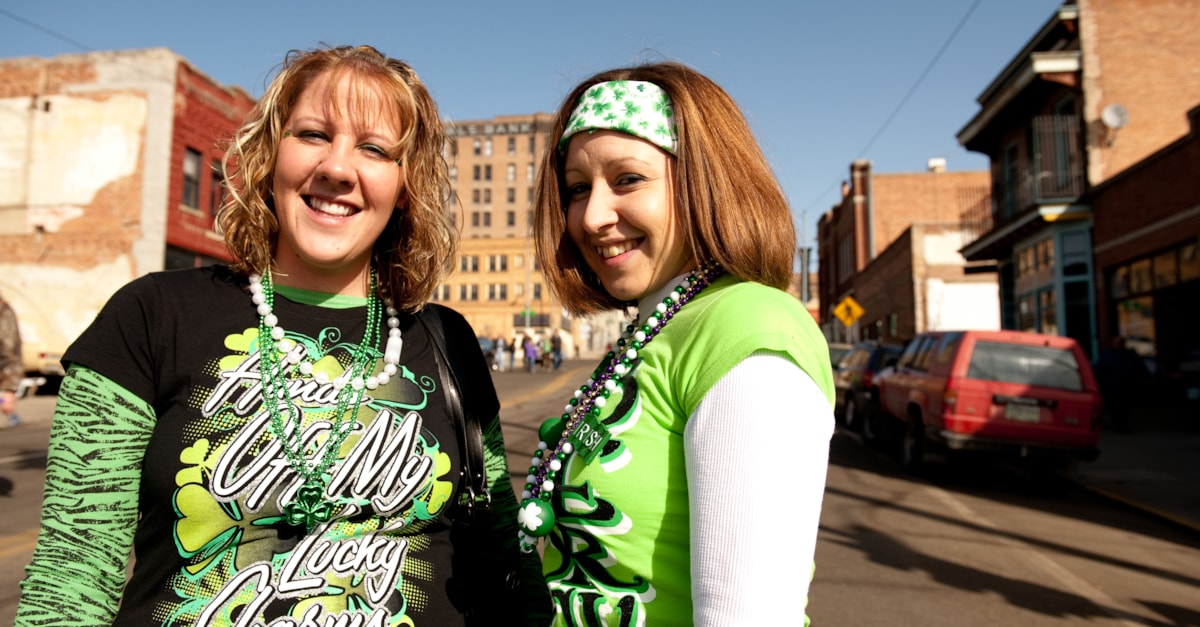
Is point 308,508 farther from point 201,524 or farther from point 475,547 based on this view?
point 475,547

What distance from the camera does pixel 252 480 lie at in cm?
162

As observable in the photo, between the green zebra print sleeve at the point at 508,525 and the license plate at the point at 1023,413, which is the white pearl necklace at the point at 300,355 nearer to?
the green zebra print sleeve at the point at 508,525

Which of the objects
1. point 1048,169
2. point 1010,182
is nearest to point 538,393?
point 1048,169

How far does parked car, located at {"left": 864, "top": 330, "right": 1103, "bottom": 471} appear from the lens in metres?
8.90

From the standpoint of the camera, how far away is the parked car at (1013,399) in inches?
350

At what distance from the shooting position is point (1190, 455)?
11164 millimetres

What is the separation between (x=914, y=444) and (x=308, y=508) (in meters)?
9.82

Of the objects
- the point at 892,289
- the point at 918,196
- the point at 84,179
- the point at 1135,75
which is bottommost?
the point at 892,289

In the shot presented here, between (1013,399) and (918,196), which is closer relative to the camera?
(1013,399)

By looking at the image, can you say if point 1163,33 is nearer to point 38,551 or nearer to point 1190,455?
point 1190,455

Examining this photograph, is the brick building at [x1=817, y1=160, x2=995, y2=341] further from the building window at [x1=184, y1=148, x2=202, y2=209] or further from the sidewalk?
the building window at [x1=184, y1=148, x2=202, y2=209]

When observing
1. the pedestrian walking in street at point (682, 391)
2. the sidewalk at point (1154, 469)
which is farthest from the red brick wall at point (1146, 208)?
the pedestrian walking in street at point (682, 391)

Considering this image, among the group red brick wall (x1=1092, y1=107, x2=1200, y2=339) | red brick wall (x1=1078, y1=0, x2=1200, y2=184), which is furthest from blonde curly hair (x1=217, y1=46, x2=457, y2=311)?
red brick wall (x1=1078, y1=0, x2=1200, y2=184)

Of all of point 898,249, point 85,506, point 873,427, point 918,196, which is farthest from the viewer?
point 918,196
